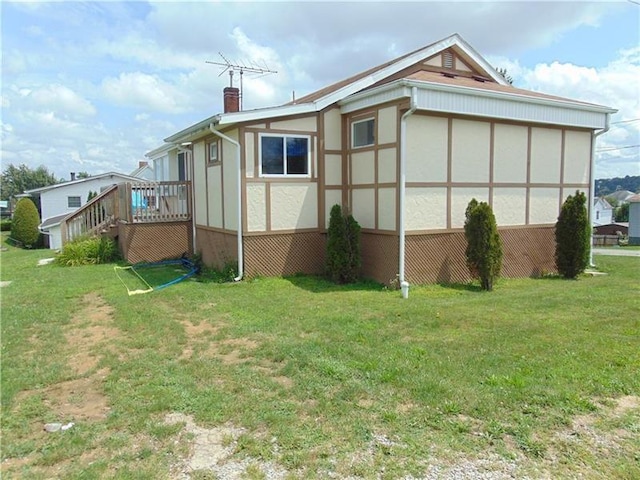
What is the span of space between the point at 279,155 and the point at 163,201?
17.6ft

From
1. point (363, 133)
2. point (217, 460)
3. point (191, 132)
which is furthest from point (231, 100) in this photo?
point (217, 460)

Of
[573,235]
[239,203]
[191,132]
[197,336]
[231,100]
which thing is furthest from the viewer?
[231,100]

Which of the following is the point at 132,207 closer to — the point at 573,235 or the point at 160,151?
the point at 160,151

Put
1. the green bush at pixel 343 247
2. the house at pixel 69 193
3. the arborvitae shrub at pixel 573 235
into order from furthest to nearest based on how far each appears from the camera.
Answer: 1. the house at pixel 69 193
2. the arborvitae shrub at pixel 573 235
3. the green bush at pixel 343 247

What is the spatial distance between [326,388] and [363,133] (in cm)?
711

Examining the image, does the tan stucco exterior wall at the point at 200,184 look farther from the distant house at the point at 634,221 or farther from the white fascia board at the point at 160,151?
the distant house at the point at 634,221

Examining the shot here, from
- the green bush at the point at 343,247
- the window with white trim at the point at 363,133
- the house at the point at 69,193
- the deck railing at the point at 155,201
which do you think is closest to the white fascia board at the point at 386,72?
the window with white trim at the point at 363,133

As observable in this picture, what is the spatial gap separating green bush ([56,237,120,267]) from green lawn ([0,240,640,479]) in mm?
5884

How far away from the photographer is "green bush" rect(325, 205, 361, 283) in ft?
32.5

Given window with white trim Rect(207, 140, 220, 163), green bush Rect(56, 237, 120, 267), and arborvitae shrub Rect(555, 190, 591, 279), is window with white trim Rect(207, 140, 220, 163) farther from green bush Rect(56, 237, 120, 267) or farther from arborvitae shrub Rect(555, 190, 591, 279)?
arborvitae shrub Rect(555, 190, 591, 279)

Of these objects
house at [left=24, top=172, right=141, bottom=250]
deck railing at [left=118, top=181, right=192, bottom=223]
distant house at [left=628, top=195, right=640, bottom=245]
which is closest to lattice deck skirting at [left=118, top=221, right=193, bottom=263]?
deck railing at [left=118, top=181, right=192, bottom=223]

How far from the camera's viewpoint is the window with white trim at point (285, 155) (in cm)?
1030

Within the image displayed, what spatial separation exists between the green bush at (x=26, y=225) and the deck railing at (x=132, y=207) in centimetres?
1406

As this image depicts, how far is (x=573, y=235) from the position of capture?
11.1 meters
